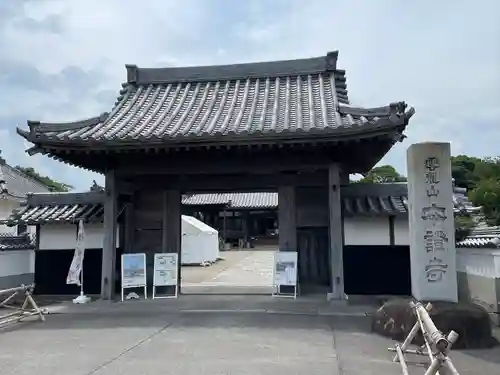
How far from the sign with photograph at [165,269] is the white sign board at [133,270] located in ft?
1.05

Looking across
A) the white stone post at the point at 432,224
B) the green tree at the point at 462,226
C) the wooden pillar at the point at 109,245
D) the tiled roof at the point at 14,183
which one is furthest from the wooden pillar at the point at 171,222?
the tiled roof at the point at 14,183

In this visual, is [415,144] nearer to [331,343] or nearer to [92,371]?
[331,343]

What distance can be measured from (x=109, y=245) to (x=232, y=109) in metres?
4.67

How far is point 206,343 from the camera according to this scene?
287 inches

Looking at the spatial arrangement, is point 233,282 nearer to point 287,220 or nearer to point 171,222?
point 171,222

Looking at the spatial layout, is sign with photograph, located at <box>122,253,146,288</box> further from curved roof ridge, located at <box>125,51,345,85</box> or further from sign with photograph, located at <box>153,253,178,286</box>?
curved roof ridge, located at <box>125,51,345,85</box>

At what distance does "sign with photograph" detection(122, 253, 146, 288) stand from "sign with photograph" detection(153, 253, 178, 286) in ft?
1.05

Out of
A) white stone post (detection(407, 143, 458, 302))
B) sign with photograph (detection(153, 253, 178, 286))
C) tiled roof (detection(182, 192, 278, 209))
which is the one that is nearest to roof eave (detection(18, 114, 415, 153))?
white stone post (detection(407, 143, 458, 302))

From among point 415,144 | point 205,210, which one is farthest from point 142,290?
point 205,210

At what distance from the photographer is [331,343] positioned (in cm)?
727

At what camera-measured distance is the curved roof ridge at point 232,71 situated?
1430 centimetres

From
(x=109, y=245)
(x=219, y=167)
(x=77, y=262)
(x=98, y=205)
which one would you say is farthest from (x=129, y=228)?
(x=219, y=167)

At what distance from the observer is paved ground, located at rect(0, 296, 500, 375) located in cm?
596

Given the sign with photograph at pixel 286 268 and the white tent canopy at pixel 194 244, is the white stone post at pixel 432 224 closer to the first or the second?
the sign with photograph at pixel 286 268
